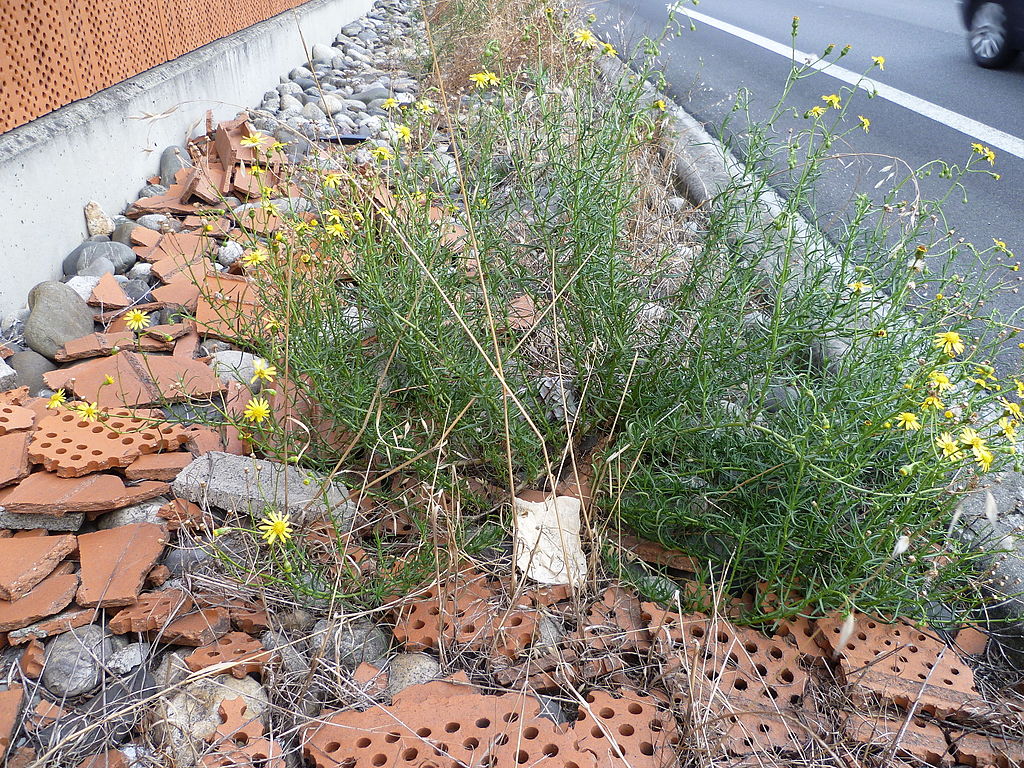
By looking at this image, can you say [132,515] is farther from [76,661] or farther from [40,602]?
[76,661]

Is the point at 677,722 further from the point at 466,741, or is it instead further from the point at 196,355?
the point at 196,355

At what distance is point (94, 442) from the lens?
235 cm

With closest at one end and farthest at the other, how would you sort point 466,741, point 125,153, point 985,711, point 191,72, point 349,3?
1. point 466,741
2. point 985,711
3. point 125,153
4. point 191,72
5. point 349,3

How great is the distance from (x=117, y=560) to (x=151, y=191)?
112 inches

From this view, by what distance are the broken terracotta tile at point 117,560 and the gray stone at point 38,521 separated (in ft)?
0.28

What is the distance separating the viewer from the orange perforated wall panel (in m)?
3.29

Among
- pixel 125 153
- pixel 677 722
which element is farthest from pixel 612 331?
pixel 125 153

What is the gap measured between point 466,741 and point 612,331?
1219 mm

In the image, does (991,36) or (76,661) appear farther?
(991,36)

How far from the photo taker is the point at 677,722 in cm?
174

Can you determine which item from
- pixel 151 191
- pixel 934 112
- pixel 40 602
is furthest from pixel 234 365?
pixel 934 112

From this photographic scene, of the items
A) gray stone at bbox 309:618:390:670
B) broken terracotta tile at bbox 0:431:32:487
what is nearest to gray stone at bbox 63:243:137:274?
broken terracotta tile at bbox 0:431:32:487

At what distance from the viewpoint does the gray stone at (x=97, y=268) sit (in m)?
3.37

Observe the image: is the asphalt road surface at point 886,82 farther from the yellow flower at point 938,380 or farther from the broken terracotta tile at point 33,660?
the broken terracotta tile at point 33,660
